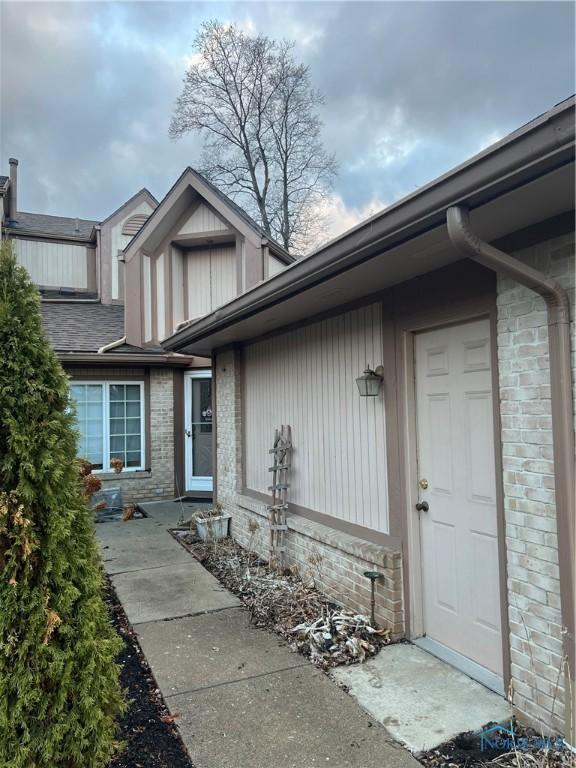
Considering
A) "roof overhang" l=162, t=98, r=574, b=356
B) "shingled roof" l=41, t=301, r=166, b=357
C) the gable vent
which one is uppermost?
the gable vent

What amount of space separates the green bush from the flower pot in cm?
472

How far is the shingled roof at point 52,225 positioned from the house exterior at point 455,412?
961 cm

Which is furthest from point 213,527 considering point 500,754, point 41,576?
point 41,576

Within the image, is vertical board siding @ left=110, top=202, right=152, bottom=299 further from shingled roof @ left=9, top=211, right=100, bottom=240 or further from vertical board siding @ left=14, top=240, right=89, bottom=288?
vertical board siding @ left=14, top=240, right=89, bottom=288

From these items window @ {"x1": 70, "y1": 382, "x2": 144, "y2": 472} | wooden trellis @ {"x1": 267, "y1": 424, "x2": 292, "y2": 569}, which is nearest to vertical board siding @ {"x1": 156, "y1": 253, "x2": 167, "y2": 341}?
window @ {"x1": 70, "y1": 382, "x2": 144, "y2": 472}

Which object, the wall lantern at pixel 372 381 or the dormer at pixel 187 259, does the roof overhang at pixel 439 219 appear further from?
the dormer at pixel 187 259

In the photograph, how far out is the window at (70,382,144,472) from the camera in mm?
9289

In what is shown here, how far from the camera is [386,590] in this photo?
366 cm

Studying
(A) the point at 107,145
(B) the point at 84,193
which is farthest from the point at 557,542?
(B) the point at 84,193

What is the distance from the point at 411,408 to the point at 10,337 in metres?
2.64

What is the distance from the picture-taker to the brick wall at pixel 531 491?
246 cm

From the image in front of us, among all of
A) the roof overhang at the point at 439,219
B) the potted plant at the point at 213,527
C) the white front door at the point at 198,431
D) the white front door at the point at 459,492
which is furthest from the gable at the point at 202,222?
the white front door at the point at 459,492

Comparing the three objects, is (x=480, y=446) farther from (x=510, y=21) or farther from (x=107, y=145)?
(x=107, y=145)

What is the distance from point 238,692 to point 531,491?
6.83 feet
